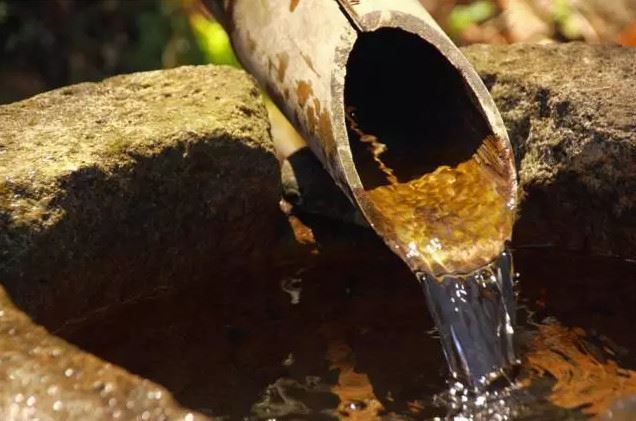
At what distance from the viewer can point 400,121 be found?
3.45 meters

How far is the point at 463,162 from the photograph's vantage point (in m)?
3.12

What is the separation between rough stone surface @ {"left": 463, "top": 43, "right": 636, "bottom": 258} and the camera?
316 cm

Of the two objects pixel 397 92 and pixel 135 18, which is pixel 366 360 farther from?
pixel 135 18

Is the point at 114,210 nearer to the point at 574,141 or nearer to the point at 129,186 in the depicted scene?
the point at 129,186

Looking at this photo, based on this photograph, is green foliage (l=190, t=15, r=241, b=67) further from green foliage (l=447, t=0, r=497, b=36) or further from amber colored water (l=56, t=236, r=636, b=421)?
amber colored water (l=56, t=236, r=636, b=421)

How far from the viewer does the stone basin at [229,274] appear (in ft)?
8.65

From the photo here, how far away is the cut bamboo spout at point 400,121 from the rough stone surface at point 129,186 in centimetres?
22

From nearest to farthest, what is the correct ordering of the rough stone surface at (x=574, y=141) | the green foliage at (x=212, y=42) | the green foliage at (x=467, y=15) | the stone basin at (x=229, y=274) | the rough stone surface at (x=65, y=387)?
the rough stone surface at (x=65, y=387)
the stone basin at (x=229, y=274)
the rough stone surface at (x=574, y=141)
the green foliage at (x=212, y=42)
the green foliage at (x=467, y=15)

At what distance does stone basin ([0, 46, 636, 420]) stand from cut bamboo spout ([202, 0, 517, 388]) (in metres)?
0.20

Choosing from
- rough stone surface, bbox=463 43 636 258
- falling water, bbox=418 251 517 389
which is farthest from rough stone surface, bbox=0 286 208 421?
rough stone surface, bbox=463 43 636 258

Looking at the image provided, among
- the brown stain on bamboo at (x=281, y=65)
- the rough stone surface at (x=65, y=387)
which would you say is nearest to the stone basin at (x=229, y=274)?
the rough stone surface at (x=65, y=387)

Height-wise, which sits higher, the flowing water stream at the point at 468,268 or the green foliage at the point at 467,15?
the green foliage at the point at 467,15

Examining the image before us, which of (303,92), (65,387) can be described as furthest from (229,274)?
(65,387)

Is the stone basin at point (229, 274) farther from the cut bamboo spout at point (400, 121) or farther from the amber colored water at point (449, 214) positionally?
the amber colored water at point (449, 214)
